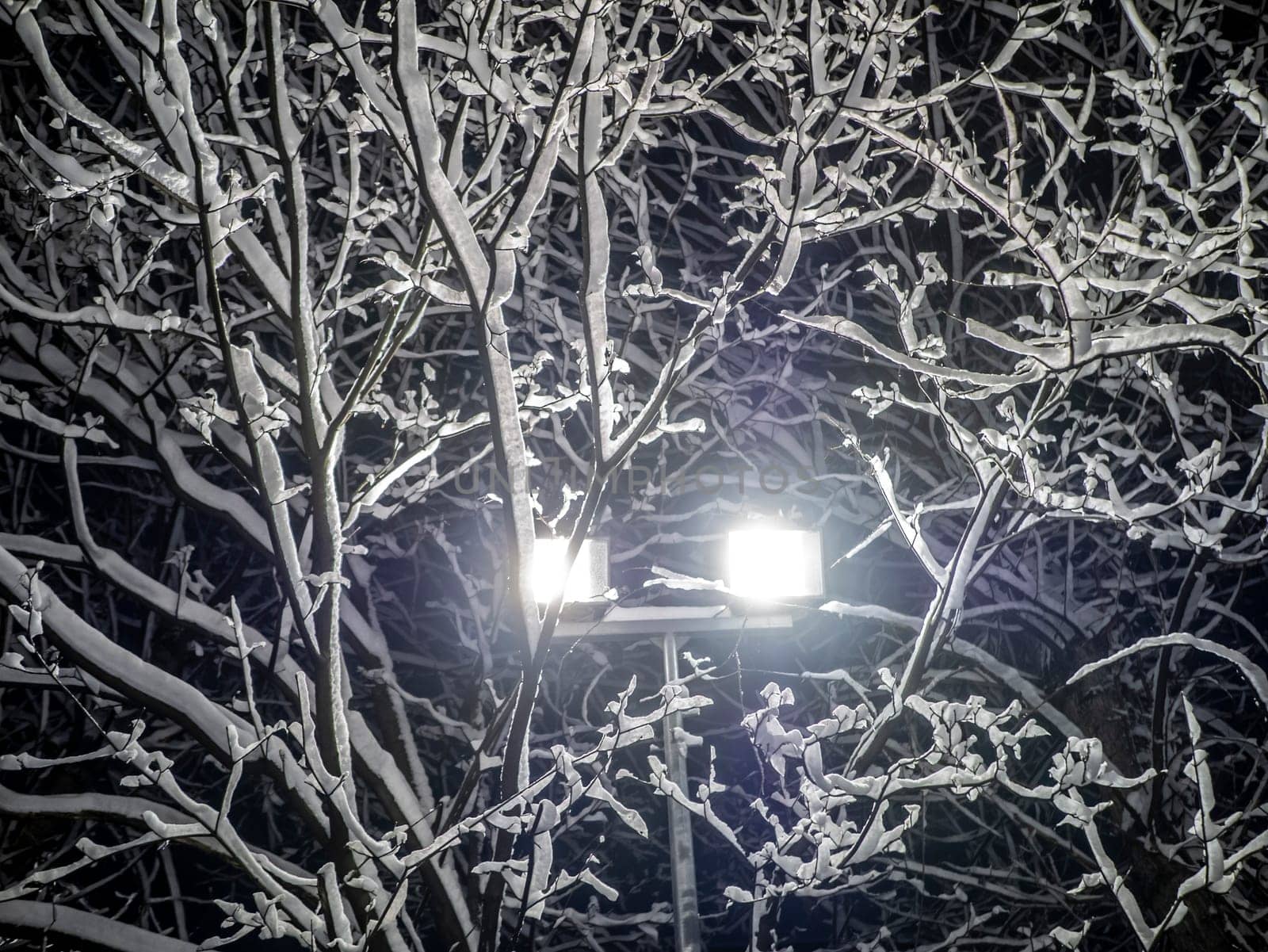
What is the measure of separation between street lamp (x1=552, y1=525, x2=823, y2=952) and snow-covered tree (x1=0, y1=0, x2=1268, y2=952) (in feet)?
0.33

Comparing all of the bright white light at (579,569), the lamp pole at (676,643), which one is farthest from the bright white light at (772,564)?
the bright white light at (579,569)

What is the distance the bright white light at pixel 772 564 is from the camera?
12.7 feet

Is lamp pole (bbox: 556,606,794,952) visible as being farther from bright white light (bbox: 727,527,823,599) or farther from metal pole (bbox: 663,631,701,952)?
bright white light (bbox: 727,527,823,599)

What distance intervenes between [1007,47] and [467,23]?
5.72ft

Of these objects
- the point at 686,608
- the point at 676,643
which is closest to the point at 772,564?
the point at 686,608

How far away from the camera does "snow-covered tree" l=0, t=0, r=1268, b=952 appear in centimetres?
295

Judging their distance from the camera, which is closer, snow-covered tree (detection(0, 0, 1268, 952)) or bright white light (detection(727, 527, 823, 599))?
snow-covered tree (detection(0, 0, 1268, 952))

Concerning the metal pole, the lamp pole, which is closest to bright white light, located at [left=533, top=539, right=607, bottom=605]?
the lamp pole

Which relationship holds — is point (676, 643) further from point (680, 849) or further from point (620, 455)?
point (620, 455)

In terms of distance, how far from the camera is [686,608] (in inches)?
149

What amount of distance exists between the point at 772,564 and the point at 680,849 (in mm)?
1162

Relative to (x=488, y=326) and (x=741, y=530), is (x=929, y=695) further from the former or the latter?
(x=488, y=326)

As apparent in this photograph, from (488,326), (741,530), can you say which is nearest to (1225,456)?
(741,530)

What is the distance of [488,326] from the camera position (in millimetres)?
2760
